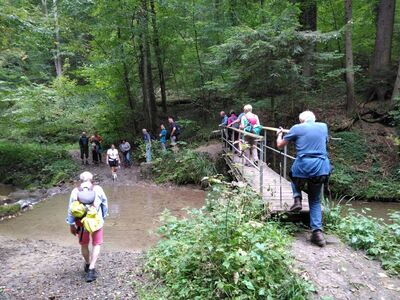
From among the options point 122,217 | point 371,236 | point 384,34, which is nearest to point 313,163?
point 371,236

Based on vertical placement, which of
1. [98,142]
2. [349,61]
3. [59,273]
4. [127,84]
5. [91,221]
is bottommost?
[59,273]

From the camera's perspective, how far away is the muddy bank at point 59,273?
18.1 ft

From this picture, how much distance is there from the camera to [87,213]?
560cm

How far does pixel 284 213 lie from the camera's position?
5.71 meters

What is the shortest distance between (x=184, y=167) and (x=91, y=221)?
30.6 ft

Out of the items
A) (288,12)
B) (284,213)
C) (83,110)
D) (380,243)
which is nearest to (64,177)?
(83,110)

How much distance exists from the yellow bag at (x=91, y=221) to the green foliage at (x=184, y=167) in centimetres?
852

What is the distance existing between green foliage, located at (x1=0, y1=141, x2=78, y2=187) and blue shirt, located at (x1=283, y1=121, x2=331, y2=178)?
13256 millimetres

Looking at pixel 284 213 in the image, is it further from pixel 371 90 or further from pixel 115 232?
pixel 371 90

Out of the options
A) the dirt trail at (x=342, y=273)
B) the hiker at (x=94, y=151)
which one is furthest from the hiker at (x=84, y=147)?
the dirt trail at (x=342, y=273)

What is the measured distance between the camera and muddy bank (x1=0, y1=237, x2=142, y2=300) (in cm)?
552

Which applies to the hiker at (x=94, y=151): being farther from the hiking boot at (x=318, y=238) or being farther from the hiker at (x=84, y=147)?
the hiking boot at (x=318, y=238)

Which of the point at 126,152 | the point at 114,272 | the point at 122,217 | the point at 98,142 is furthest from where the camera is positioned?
the point at 98,142

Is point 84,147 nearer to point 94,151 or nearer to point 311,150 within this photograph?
point 94,151
